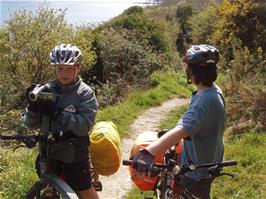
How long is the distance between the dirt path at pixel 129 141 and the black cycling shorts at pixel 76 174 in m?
2.57

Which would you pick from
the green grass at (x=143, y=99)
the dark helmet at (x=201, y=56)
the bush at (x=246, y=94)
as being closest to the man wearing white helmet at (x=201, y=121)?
the dark helmet at (x=201, y=56)

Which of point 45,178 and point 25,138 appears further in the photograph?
point 45,178

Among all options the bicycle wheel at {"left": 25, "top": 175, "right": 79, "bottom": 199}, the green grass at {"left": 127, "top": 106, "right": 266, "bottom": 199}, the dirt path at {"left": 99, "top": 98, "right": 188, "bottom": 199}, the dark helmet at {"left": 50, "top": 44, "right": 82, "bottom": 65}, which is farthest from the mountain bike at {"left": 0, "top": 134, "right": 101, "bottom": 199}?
the dirt path at {"left": 99, "top": 98, "right": 188, "bottom": 199}

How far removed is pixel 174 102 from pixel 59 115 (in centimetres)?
984

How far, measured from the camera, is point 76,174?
4.04m

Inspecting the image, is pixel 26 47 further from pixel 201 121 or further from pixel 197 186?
pixel 201 121

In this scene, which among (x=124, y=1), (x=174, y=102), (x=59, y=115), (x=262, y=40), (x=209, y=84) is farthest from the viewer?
(x=124, y=1)

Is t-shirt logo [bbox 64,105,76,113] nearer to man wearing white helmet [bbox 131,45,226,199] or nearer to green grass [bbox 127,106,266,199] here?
man wearing white helmet [bbox 131,45,226,199]

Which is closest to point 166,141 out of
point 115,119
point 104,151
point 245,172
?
point 104,151

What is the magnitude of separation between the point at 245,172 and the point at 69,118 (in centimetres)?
344

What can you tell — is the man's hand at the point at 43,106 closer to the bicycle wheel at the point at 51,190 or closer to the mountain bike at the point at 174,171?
the bicycle wheel at the point at 51,190

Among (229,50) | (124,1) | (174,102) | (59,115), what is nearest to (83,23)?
(229,50)

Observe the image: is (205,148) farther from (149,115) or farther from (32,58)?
(32,58)

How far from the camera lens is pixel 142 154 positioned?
2520mm
